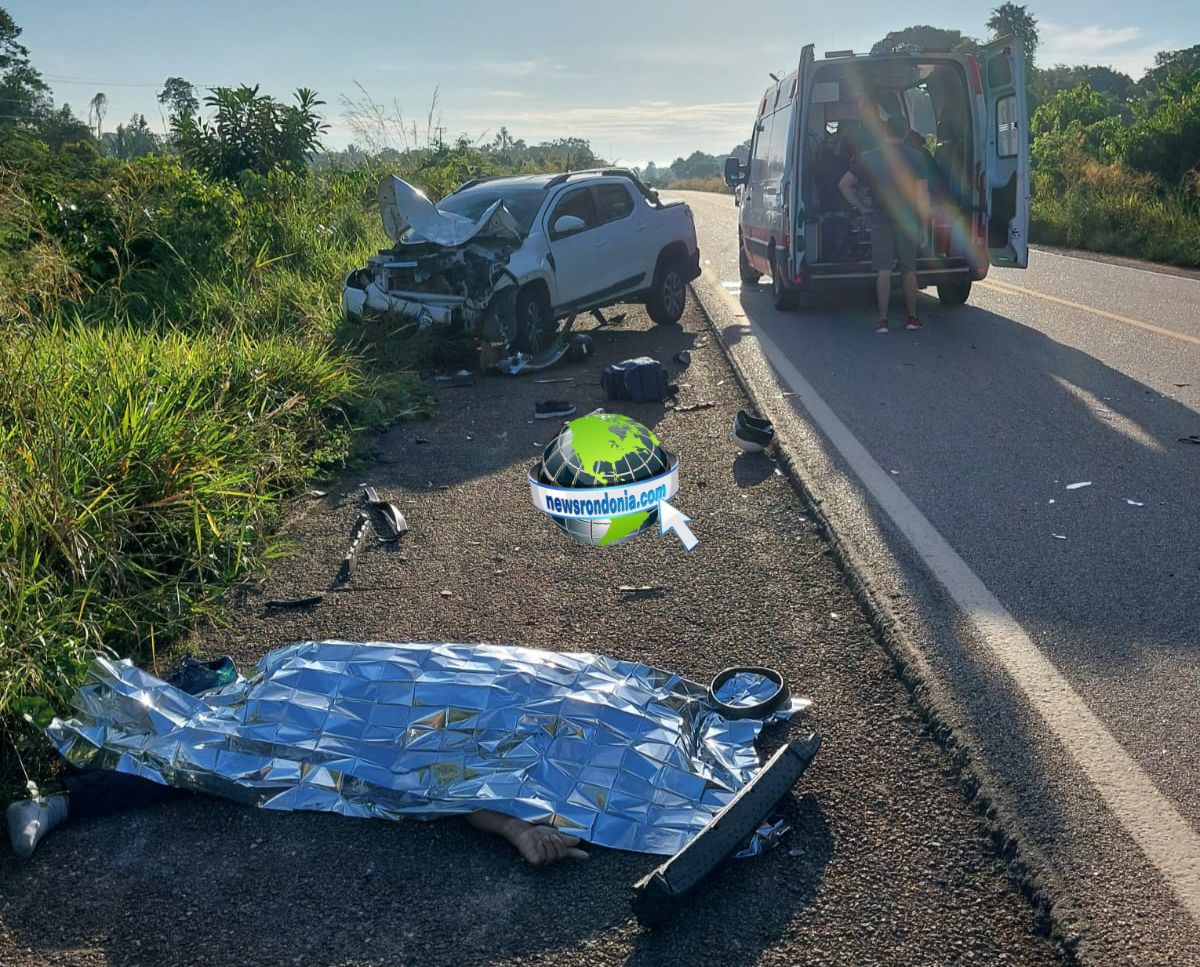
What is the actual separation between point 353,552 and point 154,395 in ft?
5.20

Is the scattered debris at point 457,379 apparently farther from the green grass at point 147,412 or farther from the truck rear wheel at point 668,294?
the truck rear wheel at point 668,294

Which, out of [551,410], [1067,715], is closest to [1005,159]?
[551,410]

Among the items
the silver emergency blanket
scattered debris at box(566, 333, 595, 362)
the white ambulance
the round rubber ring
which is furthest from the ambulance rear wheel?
the silver emergency blanket

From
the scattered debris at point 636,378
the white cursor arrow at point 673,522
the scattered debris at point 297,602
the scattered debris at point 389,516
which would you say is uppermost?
the white cursor arrow at point 673,522

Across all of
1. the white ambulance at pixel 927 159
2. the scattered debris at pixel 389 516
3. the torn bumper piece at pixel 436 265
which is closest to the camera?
the scattered debris at pixel 389 516

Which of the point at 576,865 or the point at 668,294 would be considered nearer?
the point at 576,865

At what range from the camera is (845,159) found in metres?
12.6

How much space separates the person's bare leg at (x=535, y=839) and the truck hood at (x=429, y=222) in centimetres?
730

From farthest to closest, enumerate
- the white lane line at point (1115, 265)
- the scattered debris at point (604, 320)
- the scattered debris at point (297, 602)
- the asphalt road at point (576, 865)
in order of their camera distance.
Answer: the white lane line at point (1115, 265), the scattered debris at point (604, 320), the scattered debris at point (297, 602), the asphalt road at point (576, 865)

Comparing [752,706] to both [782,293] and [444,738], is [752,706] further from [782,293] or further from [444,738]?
[782,293]

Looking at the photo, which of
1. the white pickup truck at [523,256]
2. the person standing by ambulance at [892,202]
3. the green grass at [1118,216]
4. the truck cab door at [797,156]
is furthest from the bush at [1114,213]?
the white pickup truck at [523,256]

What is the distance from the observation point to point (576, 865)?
3.01 metres

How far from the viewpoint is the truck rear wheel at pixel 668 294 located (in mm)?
12367

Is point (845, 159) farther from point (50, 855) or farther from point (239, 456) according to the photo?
point (50, 855)
